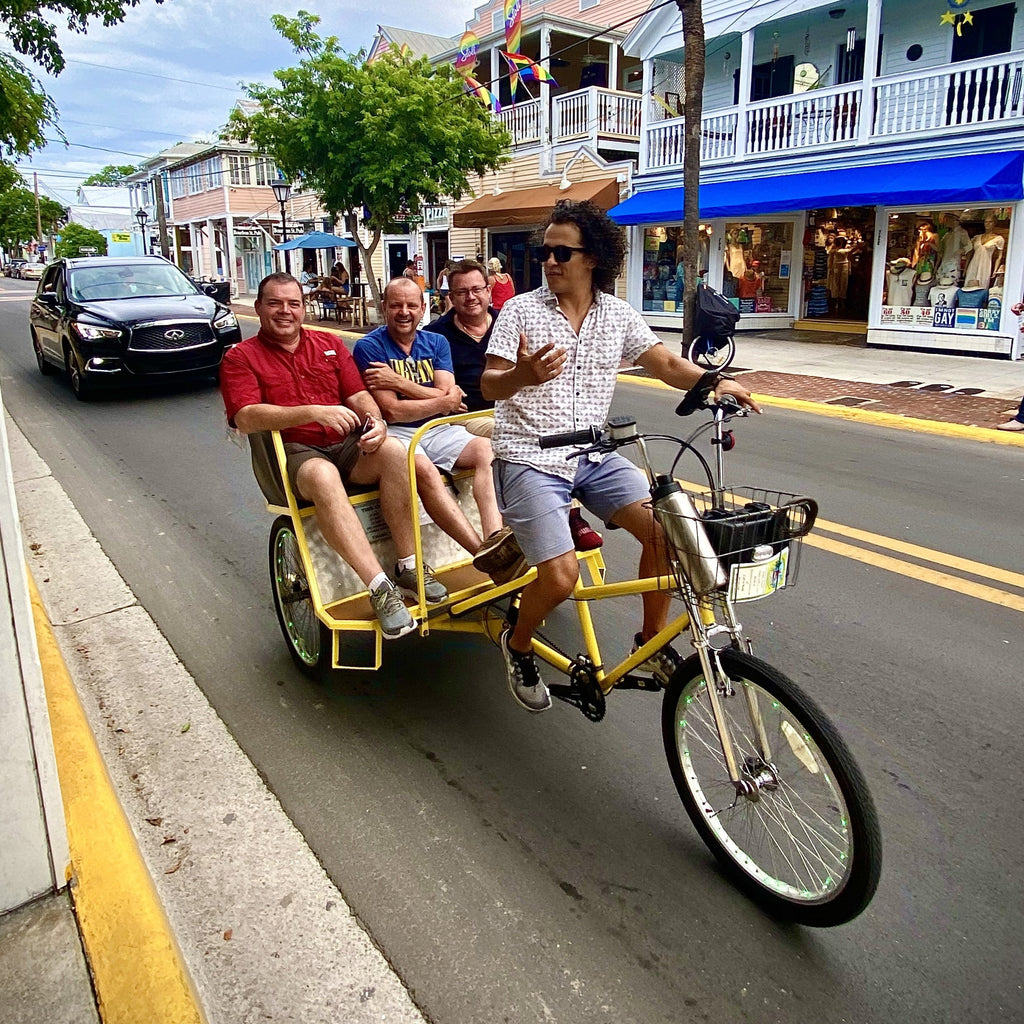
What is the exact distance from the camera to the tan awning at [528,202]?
21438 mm

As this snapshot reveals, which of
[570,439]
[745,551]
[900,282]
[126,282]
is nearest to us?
[745,551]

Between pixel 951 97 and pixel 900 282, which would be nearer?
pixel 951 97

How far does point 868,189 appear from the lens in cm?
1480

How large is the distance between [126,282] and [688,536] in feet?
38.8

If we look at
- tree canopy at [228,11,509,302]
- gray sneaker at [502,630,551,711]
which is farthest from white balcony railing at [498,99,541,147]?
gray sneaker at [502,630,551,711]

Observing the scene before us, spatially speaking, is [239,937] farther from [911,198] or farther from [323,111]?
[323,111]

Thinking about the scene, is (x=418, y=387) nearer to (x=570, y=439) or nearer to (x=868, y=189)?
(x=570, y=439)

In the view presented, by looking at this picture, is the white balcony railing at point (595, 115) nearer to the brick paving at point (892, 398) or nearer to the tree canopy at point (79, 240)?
the brick paving at point (892, 398)

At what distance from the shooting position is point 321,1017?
2.20 meters

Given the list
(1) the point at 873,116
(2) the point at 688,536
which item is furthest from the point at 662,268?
(2) the point at 688,536

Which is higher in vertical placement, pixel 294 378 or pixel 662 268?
pixel 662 268

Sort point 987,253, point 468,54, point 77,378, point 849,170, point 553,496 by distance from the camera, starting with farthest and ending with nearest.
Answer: point 468,54
point 849,170
point 987,253
point 77,378
point 553,496

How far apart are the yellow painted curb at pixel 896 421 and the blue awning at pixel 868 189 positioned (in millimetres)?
5514

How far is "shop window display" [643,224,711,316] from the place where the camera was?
66.7 feet
